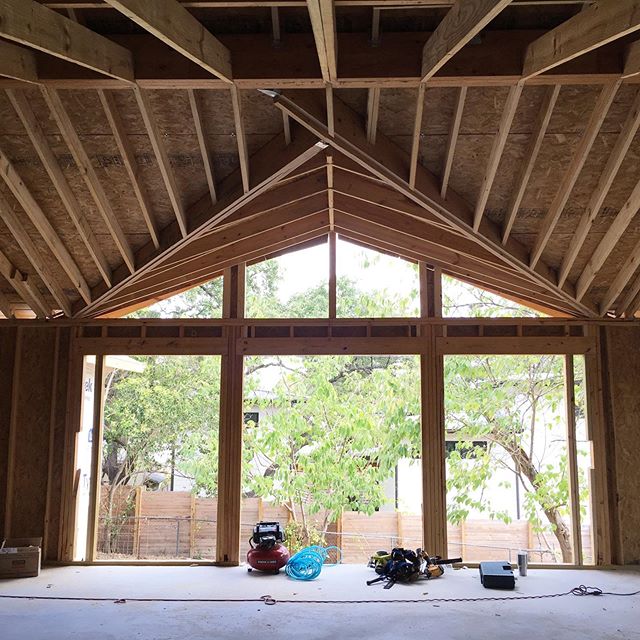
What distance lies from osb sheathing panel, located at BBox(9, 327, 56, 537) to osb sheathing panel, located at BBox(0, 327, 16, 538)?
4.6 inches

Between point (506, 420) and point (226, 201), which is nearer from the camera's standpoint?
point (226, 201)

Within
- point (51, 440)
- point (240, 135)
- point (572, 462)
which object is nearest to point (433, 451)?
point (572, 462)

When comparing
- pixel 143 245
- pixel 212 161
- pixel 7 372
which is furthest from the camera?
pixel 7 372

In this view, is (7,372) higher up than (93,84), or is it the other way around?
(93,84)

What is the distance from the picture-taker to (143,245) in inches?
314

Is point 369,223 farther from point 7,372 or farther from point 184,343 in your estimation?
point 7,372

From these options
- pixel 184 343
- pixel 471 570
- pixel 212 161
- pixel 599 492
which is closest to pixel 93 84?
pixel 212 161

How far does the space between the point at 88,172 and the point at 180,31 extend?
2.39 m

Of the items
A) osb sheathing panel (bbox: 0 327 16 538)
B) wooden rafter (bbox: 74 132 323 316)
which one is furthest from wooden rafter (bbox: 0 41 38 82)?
osb sheathing panel (bbox: 0 327 16 538)

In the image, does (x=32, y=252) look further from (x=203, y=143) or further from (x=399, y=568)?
(x=399, y=568)

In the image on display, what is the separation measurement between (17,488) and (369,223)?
5.50 metres

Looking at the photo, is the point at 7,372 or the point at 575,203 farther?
the point at 7,372

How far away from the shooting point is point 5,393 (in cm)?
866

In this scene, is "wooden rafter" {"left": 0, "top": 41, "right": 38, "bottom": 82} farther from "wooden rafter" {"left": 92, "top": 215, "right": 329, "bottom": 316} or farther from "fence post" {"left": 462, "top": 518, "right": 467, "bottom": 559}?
"fence post" {"left": 462, "top": 518, "right": 467, "bottom": 559}
